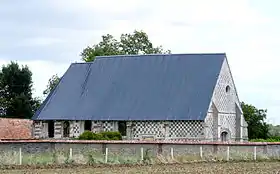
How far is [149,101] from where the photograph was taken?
2002 inches

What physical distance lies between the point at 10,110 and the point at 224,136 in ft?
86.6

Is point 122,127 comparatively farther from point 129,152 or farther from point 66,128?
point 129,152

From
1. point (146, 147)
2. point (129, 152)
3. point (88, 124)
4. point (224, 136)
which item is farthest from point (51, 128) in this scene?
point (146, 147)

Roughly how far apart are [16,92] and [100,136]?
25.0 meters

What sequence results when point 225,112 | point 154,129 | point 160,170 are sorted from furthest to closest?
point 225,112 < point 154,129 < point 160,170

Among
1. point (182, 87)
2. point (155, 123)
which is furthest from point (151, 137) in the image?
point (182, 87)

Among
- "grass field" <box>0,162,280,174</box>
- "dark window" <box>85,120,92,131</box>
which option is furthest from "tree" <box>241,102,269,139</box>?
"grass field" <box>0,162,280,174</box>

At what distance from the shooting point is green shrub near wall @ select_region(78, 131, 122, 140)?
47.2 m

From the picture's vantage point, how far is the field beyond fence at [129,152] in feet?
117

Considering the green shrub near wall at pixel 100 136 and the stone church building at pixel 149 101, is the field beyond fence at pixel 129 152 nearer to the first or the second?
the green shrub near wall at pixel 100 136

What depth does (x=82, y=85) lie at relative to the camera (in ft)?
179

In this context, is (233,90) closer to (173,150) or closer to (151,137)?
(151,137)

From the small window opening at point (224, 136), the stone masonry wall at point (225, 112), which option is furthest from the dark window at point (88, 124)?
the small window opening at point (224, 136)

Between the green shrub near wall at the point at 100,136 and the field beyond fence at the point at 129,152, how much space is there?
17.9 ft
